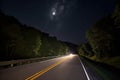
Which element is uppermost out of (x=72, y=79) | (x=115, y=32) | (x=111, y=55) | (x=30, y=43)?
(x=30, y=43)

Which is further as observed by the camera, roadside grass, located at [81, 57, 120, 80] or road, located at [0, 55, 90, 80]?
road, located at [0, 55, 90, 80]

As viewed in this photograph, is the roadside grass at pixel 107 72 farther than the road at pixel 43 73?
No

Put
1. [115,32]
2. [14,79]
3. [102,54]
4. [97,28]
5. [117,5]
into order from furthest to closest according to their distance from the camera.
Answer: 1. [102,54]
2. [97,28]
3. [115,32]
4. [117,5]
5. [14,79]

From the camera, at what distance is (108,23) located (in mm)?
60562

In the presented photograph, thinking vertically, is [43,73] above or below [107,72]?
above

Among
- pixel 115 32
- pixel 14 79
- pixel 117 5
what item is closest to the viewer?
pixel 14 79

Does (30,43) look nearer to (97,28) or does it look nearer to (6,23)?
(6,23)

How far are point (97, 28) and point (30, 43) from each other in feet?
100

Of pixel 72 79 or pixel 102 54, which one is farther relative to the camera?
pixel 102 54

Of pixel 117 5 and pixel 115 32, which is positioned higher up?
pixel 115 32

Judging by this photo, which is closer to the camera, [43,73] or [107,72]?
[107,72]

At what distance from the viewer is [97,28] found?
6297 cm

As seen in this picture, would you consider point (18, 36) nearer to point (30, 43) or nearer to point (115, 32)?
point (30, 43)

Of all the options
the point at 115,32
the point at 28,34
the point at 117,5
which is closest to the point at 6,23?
the point at 28,34
